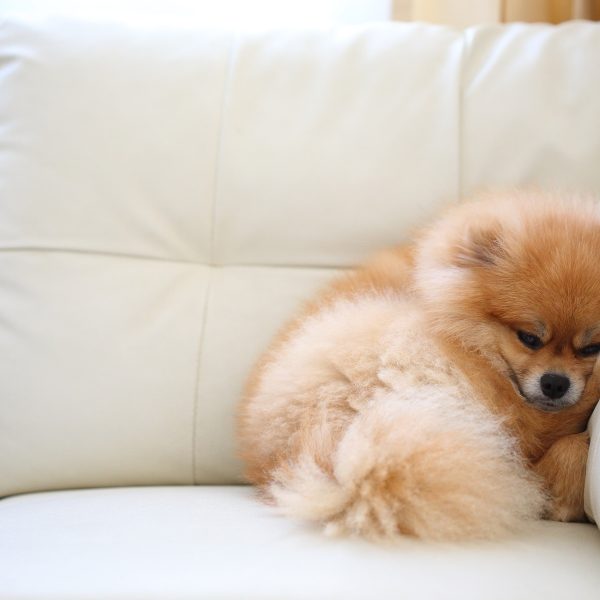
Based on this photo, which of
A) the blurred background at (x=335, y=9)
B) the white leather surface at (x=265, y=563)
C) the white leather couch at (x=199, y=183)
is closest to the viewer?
the white leather surface at (x=265, y=563)

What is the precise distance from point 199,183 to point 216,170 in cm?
5

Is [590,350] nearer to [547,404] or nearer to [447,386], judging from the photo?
[547,404]

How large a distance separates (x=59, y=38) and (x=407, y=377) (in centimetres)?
117

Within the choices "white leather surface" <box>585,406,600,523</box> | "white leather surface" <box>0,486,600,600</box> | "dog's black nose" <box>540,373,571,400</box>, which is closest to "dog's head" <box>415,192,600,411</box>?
"dog's black nose" <box>540,373,571,400</box>

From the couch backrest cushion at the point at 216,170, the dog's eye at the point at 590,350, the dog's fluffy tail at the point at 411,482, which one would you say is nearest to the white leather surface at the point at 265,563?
the dog's fluffy tail at the point at 411,482

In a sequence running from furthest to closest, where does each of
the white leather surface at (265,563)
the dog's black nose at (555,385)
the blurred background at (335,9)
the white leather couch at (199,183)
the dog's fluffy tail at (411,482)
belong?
the blurred background at (335,9)
the white leather couch at (199,183)
the dog's black nose at (555,385)
the dog's fluffy tail at (411,482)
the white leather surface at (265,563)

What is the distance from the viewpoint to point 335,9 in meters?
2.33

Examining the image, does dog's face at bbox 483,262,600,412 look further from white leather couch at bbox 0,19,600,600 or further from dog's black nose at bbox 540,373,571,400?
white leather couch at bbox 0,19,600,600

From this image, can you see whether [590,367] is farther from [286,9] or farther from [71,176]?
[286,9]

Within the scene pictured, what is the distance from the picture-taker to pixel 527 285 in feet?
4.64

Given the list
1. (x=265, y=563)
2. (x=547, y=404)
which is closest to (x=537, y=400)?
(x=547, y=404)

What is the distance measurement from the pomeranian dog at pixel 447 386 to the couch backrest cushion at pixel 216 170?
6.6 inches

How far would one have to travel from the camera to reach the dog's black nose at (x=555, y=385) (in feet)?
4.55

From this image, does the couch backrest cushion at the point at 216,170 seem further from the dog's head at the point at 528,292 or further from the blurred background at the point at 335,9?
the blurred background at the point at 335,9
